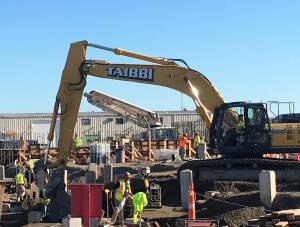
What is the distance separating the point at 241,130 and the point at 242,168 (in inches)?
56.1

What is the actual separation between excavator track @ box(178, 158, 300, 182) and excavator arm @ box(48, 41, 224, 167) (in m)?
1.51

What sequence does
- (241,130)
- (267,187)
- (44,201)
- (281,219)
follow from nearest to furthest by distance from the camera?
(281,219) → (267,187) → (44,201) → (241,130)

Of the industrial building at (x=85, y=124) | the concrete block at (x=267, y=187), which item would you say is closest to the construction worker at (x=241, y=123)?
the concrete block at (x=267, y=187)

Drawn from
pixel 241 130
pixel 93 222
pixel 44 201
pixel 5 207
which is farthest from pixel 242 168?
pixel 5 207

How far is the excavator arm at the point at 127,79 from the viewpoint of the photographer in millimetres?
23172

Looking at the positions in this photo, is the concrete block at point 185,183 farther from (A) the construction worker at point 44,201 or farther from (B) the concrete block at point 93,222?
(A) the construction worker at point 44,201

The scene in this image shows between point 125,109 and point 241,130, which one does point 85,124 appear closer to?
point 125,109

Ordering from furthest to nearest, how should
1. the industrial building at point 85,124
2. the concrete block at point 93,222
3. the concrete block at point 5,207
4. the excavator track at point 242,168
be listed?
the industrial building at point 85,124, the concrete block at point 5,207, the excavator track at point 242,168, the concrete block at point 93,222

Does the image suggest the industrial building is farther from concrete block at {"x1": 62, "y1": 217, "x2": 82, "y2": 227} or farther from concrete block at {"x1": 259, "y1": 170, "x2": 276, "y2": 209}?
concrete block at {"x1": 62, "y1": 217, "x2": 82, "y2": 227}

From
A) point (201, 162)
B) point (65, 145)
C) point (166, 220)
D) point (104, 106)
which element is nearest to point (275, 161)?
point (201, 162)

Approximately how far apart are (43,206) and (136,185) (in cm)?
340

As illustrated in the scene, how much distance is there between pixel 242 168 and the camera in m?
22.9

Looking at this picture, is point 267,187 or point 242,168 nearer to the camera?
point 267,187

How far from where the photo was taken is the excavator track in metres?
22.5
